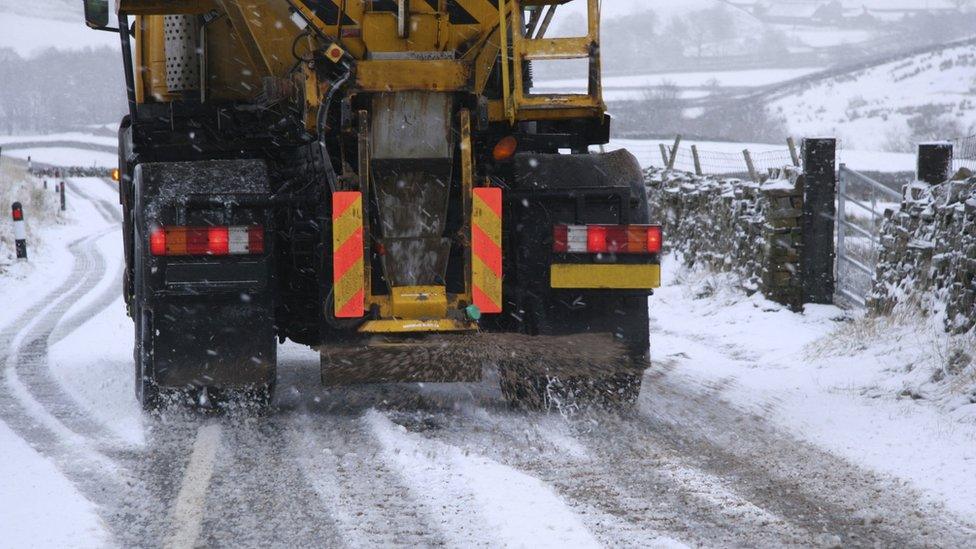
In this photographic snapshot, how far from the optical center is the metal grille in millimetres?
7883

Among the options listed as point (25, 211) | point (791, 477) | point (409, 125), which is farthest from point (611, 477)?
point (25, 211)

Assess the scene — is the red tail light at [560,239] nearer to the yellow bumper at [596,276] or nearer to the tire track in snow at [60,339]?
the yellow bumper at [596,276]

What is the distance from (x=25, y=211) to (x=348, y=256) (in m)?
21.2

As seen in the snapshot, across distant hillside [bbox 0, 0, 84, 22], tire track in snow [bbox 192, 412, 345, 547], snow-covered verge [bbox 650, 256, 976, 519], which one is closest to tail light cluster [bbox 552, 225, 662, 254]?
snow-covered verge [bbox 650, 256, 976, 519]

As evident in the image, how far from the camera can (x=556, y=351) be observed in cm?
662

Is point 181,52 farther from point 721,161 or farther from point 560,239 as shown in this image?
point 721,161

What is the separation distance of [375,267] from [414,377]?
2.11ft

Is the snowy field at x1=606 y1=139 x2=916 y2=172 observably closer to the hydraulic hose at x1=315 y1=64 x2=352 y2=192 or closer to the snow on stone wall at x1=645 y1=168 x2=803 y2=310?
the snow on stone wall at x1=645 y1=168 x2=803 y2=310

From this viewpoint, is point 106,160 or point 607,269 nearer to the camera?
point 607,269

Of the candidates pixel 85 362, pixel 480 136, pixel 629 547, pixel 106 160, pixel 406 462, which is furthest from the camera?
pixel 106 160

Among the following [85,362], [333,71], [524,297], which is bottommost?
[85,362]

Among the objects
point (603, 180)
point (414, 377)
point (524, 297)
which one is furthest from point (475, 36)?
point (414, 377)

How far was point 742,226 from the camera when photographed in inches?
500

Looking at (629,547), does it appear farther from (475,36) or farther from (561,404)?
(475,36)
